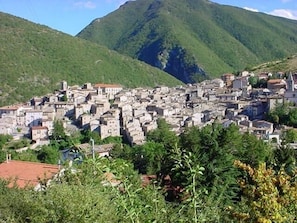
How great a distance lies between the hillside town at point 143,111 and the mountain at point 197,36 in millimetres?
43253

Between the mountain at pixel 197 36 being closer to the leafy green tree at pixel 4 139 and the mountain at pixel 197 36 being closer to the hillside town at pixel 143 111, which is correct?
the hillside town at pixel 143 111

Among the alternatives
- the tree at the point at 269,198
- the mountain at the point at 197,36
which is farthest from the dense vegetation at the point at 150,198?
the mountain at the point at 197,36

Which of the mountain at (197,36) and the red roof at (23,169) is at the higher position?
the mountain at (197,36)

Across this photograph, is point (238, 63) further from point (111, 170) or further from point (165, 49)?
point (111, 170)

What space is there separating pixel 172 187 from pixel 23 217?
24.8 ft

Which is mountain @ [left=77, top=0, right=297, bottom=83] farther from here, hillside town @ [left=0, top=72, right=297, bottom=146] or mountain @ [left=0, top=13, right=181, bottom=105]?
hillside town @ [left=0, top=72, right=297, bottom=146]

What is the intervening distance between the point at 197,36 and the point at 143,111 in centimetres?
7316

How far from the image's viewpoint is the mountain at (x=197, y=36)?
96.8 metres

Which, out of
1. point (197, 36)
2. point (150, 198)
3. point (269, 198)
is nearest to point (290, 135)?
point (150, 198)

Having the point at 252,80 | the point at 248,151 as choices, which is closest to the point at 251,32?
the point at 252,80

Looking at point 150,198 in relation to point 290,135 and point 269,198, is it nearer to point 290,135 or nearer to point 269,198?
point 269,198

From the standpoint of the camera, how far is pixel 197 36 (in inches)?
4321

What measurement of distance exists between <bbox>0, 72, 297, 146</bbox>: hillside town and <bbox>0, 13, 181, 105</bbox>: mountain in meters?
11.5

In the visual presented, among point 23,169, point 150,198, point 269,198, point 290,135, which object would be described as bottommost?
point 290,135
